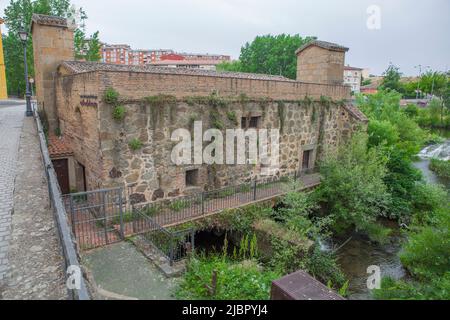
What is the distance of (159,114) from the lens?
10234 millimetres

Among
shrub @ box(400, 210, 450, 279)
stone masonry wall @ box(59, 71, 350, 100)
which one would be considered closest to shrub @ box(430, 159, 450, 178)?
stone masonry wall @ box(59, 71, 350, 100)

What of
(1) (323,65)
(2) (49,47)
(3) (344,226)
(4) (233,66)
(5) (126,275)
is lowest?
(3) (344,226)

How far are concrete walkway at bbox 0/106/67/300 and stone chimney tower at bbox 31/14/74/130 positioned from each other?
6.58m

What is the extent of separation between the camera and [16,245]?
208 inches

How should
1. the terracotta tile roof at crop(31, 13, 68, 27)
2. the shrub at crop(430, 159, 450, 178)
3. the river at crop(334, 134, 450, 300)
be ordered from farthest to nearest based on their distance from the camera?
the shrub at crop(430, 159, 450, 178) < the terracotta tile roof at crop(31, 13, 68, 27) < the river at crop(334, 134, 450, 300)

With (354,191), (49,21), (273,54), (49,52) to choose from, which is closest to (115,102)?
(49,52)

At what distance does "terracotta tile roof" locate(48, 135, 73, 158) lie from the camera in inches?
501

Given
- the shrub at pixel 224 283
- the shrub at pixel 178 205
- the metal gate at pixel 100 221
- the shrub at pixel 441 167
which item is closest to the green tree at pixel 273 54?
the shrub at pixel 441 167

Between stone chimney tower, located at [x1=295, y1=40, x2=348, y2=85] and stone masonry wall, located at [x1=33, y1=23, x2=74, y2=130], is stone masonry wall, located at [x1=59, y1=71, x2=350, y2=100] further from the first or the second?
stone masonry wall, located at [x1=33, y1=23, x2=74, y2=130]

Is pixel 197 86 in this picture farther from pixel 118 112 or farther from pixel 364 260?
pixel 364 260

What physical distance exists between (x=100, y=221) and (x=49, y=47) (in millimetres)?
8789

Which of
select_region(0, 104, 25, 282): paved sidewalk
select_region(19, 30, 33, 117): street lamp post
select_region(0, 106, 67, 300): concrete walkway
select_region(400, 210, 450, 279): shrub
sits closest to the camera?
select_region(0, 106, 67, 300): concrete walkway

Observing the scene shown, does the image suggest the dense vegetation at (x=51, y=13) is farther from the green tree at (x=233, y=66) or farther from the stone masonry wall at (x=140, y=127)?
the green tree at (x=233, y=66)
